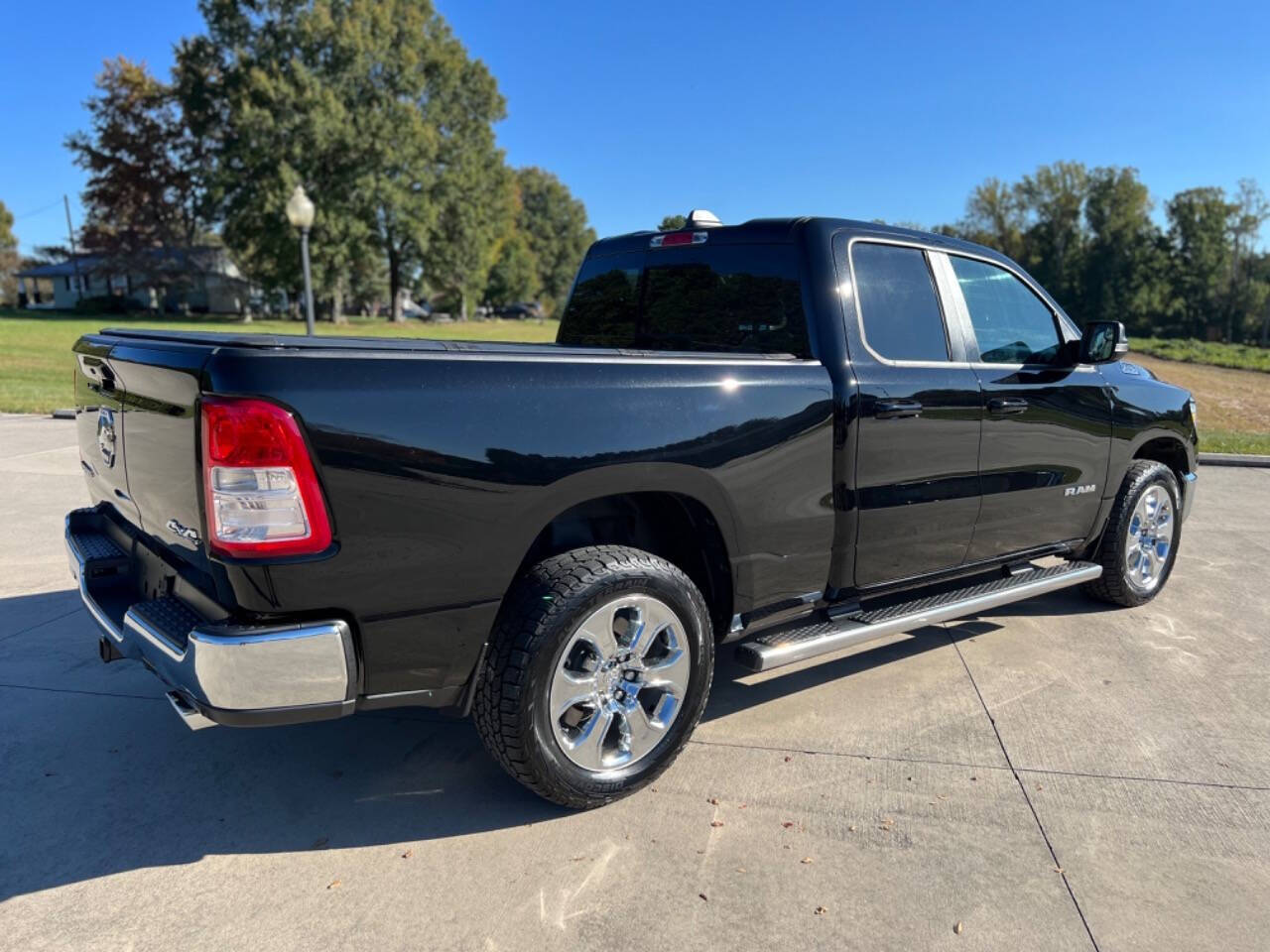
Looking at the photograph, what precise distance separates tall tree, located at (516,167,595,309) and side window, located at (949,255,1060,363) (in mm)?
90532

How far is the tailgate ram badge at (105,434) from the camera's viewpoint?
3.09 metres

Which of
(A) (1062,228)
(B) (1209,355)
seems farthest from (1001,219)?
(B) (1209,355)

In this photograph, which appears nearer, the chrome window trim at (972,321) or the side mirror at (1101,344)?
the chrome window trim at (972,321)

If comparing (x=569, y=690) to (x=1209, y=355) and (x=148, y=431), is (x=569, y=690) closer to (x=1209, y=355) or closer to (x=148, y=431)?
(x=148, y=431)

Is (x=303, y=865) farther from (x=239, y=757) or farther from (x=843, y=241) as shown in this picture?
(x=843, y=241)

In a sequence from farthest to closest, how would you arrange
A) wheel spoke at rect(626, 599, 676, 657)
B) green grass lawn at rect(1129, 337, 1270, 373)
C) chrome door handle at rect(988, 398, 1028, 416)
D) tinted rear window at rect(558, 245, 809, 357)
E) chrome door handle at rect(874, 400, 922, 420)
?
green grass lawn at rect(1129, 337, 1270, 373), chrome door handle at rect(988, 398, 1028, 416), tinted rear window at rect(558, 245, 809, 357), chrome door handle at rect(874, 400, 922, 420), wheel spoke at rect(626, 599, 676, 657)

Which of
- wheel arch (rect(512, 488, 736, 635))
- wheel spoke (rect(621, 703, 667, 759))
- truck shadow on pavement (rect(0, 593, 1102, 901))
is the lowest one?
truck shadow on pavement (rect(0, 593, 1102, 901))

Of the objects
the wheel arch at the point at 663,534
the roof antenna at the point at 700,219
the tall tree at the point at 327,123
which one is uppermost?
the tall tree at the point at 327,123

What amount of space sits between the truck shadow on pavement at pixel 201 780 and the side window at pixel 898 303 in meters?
1.60

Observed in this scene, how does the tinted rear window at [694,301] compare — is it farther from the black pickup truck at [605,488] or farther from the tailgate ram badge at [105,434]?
the tailgate ram badge at [105,434]

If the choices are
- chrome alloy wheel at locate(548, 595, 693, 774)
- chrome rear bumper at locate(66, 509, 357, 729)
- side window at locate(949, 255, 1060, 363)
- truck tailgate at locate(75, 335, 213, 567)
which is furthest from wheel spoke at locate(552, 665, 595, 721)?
side window at locate(949, 255, 1060, 363)

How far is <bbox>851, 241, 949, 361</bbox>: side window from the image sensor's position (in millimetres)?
3664

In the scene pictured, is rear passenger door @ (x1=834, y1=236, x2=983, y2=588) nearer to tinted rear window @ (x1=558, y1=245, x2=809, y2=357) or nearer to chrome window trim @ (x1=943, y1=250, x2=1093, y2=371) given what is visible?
chrome window trim @ (x1=943, y1=250, x2=1093, y2=371)

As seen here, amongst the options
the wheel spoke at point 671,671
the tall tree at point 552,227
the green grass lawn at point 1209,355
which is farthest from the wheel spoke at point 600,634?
the tall tree at point 552,227
